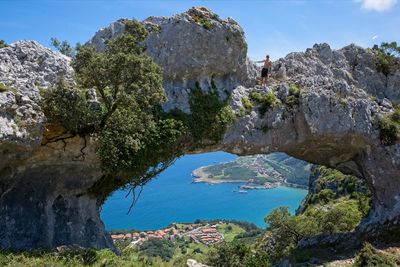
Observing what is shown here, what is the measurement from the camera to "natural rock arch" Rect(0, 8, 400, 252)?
15.1 meters

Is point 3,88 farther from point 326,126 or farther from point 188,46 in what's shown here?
point 326,126

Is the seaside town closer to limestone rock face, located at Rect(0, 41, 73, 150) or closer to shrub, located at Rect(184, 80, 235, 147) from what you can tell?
shrub, located at Rect(184, 80, 235, 147)

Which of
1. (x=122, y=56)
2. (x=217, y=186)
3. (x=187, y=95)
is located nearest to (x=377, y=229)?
(x=187, y=95)

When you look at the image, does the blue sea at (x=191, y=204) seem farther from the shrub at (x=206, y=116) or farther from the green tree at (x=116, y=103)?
the green tree at (x=116, y=103)

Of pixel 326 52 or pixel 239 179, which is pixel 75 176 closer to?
pixel 326 52

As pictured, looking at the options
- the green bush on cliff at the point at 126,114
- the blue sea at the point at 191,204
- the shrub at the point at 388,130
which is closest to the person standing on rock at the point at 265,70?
the green bush on cliff at the point at 126,114

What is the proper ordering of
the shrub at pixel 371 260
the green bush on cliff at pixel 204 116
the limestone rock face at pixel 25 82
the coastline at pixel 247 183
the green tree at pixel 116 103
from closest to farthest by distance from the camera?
the limestone rock face at pixel 25 82
the green tree at pixel 116 103
the shrub at pixel 371 260
the green bush on cliff at pixel 204 116
the coastline at pixel 247 183

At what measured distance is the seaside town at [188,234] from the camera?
8062 cm

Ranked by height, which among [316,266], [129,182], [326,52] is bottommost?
[316,266]

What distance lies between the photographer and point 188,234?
299ft

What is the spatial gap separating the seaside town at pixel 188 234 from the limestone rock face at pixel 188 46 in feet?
201

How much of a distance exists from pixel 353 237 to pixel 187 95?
11838mm

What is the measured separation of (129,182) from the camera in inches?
723

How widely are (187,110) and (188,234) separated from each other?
7625 cm
